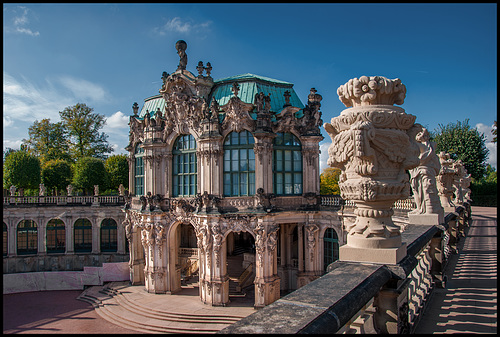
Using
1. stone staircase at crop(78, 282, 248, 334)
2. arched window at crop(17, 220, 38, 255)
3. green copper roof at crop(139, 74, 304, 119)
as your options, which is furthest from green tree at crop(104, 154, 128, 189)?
green copper roof at crop(139, 74, 304, 119)

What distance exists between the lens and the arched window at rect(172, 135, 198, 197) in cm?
2595

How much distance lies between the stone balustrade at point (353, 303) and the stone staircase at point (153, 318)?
16417mm

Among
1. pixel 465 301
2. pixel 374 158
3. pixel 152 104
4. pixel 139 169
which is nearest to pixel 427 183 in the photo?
pixel 465 301

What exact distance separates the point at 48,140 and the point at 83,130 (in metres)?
4.32

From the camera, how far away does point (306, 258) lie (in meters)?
25.5

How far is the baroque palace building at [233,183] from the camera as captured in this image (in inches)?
926

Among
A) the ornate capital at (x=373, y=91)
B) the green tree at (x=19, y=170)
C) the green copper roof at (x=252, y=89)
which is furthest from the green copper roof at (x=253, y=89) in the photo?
the green tree at (x=19, y=170)

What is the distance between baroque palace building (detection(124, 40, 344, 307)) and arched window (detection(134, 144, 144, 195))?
1.23m

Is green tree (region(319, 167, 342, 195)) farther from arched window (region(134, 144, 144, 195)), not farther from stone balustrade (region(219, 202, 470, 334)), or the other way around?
stone balustrade (region(219, 202, 470, 334))

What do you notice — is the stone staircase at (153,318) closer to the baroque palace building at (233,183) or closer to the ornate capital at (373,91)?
the baroque palace building at (233,183)

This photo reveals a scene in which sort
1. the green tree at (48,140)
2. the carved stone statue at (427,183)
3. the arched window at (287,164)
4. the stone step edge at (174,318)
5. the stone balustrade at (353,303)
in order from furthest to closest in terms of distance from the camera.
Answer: the green tree at (48,140)
the arched window at (287,164)
the stone step edge at (174,318)
the carved stone statue at (427,183)
the stone balustrade at (353,303)

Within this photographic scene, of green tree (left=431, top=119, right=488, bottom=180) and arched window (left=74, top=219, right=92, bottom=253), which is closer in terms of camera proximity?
arched window (left=74, top=219, right=92, bottom=253)

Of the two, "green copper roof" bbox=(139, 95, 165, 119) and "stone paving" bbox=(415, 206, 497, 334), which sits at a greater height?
"green copper roof" bbox=(139, 95, 165, 119)

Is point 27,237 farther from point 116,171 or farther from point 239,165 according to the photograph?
point 239,165
